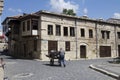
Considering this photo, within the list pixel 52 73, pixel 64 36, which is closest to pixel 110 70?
pixel 52 73

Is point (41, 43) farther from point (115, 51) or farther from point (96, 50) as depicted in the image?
point (115, 51)

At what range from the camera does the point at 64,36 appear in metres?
36.8

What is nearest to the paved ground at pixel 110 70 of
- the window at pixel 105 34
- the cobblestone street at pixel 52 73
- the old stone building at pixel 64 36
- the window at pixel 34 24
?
the cobblestone street at pixel 52 73

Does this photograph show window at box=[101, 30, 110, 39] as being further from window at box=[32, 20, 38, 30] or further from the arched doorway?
window at box=[32, 20, 38, 30]

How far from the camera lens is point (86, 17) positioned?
4109 cm

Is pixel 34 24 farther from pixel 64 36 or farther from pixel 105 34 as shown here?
pixel 105 34

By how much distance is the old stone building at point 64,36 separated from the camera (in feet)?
113

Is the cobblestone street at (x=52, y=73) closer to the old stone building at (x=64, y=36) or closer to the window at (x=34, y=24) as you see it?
the old stone building at (x=64, y=36)

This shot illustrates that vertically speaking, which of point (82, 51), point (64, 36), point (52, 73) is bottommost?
point (52, 73)

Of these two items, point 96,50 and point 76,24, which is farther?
point 96,50

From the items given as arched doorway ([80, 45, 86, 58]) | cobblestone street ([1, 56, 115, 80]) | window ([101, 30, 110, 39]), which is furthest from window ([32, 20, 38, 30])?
cobblestone street ([1, 56, 115, 80])

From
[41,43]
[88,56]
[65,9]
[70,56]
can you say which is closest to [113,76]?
[41,43]

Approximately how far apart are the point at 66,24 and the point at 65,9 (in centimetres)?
2457

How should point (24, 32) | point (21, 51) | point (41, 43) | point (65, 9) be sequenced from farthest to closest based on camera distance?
1. point (65, 9)
2. point (21, 51)
3. point (24, 32)
4. point (41, 43)
